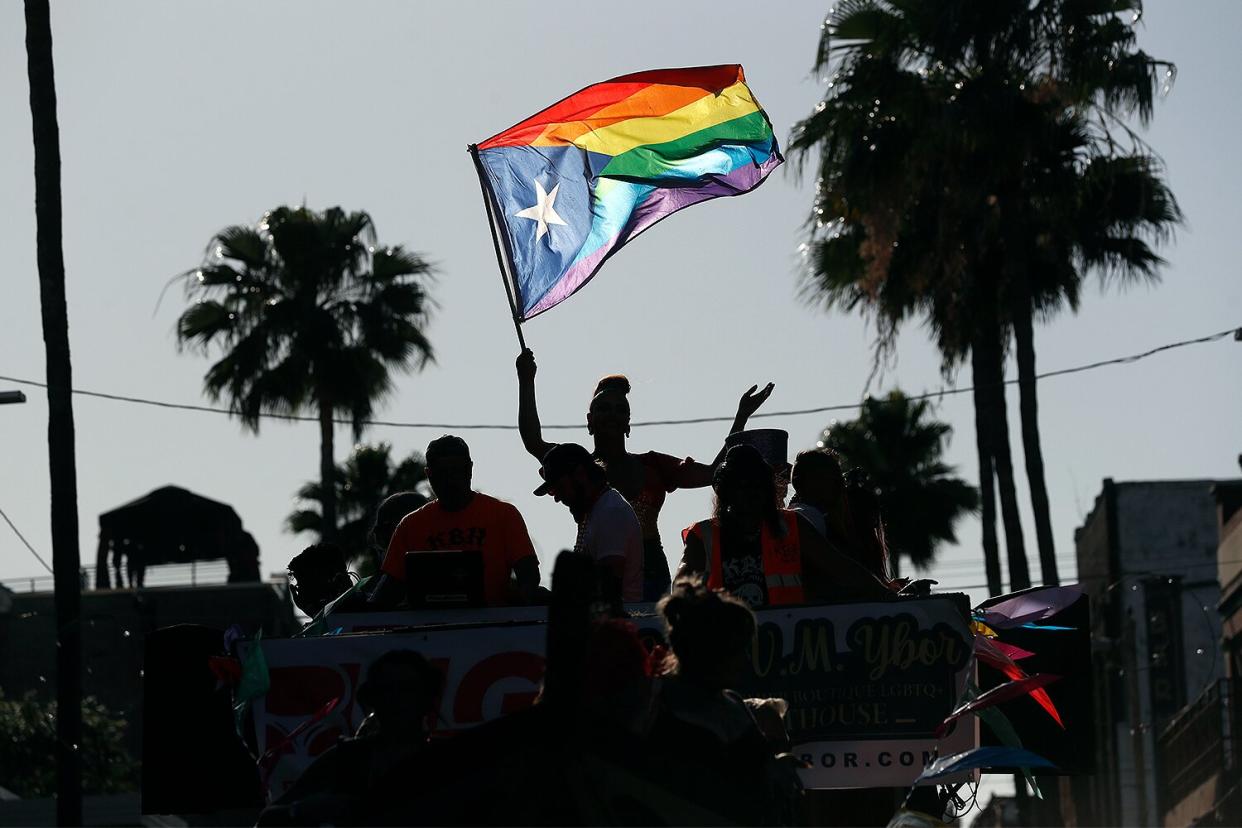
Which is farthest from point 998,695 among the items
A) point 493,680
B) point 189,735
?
point 189,735

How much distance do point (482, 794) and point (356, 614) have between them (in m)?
3.22

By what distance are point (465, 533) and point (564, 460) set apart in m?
0.54

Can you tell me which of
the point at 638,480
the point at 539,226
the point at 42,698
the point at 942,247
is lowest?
the point at 42,698

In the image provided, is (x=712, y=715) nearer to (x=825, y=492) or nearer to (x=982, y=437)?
(x=825, y=492)

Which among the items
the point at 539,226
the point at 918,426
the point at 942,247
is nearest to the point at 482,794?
the point at 539,226

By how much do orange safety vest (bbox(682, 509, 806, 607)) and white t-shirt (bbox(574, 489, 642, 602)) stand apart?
49 centimetres

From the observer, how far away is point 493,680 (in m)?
7.87

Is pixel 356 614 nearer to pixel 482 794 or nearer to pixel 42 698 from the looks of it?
pixel 482 794

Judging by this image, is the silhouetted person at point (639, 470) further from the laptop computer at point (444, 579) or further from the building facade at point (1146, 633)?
the building facade at point (1146, 633)

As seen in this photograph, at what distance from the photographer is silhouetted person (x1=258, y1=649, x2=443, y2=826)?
571 cm

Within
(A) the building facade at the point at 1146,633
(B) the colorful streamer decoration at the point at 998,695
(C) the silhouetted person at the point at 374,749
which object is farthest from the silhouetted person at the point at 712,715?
(A) the building facade at the point at 1146,633

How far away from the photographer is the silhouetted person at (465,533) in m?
8.52

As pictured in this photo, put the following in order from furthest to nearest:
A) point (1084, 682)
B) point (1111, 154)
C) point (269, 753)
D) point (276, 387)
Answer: point (276, 387) → point (1111, 154) → point (1084, 682) → point (269, 753)

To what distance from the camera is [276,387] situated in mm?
34625
